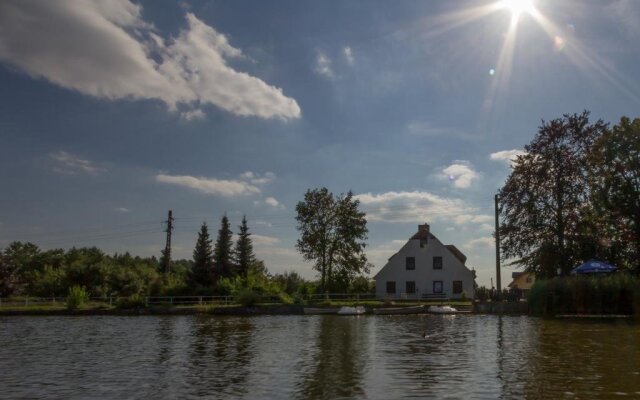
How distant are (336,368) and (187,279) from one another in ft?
166

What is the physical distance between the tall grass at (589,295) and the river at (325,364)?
37.0 feet

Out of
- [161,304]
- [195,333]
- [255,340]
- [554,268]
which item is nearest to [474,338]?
[255,340]

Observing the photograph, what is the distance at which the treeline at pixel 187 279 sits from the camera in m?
57.2

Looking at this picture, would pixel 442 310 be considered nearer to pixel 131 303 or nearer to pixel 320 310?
pixel 320 310

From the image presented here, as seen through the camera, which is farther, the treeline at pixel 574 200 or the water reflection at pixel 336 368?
the treeline at pixel 574 200

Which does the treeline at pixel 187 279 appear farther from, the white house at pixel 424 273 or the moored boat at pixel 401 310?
the moored boat at pixel 401 310

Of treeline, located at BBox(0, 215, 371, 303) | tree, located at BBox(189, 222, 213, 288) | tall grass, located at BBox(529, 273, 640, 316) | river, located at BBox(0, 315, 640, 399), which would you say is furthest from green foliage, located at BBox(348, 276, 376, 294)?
river, located at BBox(0, 315, 640, 399)

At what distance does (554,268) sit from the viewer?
48.2m

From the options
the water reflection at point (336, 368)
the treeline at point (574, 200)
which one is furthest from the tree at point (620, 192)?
the water reflection at point (336, 368)

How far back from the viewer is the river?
13305 millimetres

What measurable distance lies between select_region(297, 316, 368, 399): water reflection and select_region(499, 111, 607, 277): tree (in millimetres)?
27014

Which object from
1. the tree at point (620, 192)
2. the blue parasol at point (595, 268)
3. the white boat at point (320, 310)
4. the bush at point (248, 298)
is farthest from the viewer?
the bush at point (248, 298)

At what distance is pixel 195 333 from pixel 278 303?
22.4 m

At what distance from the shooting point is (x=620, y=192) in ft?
150
